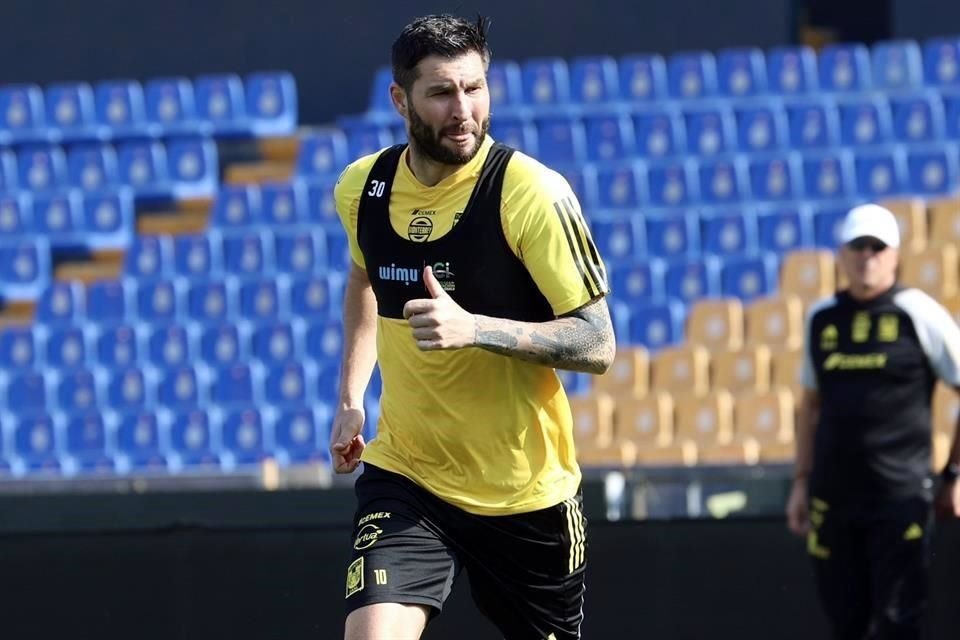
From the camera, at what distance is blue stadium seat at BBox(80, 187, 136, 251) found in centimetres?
1460

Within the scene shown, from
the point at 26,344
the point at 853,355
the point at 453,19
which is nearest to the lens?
the point at 453,19

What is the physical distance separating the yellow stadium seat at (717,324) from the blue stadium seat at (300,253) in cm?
321

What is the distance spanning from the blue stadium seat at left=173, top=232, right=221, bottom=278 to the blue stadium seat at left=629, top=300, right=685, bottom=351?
378 cm

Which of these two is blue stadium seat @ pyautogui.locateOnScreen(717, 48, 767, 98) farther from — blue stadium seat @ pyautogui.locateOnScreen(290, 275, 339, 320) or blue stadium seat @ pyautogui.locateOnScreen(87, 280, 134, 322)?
blue stadium seat @ pyautogui.locateOnScreen(87, 280, 134, 322)

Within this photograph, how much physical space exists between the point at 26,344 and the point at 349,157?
10.4ft

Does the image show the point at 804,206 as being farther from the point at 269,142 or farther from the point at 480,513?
the point at 480,513

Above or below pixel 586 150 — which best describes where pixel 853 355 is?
below

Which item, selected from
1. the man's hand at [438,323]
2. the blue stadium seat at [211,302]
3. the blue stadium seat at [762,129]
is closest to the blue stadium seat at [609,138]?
the blue stadium seat at [762,129]

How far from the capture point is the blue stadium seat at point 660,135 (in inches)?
534

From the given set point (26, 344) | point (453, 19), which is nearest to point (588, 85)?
point (26, 344)

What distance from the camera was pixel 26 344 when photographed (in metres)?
13.7

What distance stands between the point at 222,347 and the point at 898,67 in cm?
596

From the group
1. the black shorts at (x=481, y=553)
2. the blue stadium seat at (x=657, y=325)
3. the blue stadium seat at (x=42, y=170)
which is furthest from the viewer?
the blue stadium seat at (x=42, y=170)

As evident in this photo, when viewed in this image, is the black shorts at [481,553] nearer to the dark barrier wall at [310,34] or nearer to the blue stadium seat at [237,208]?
the blue stadium seat at [237,208]
